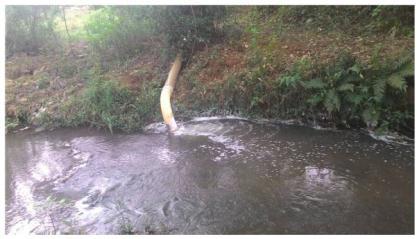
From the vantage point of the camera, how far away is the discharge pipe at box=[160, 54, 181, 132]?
8.66 m

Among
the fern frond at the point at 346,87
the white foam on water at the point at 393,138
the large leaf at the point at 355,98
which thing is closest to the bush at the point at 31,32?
the fern frond at the point at 346,87

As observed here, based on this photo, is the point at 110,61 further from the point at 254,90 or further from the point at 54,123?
the point at 254,90

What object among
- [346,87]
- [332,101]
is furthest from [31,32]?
[346,87]

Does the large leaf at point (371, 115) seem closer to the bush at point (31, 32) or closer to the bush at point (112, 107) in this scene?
the bush at point (112, 107)

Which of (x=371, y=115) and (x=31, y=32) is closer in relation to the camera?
(x=371, y=115)

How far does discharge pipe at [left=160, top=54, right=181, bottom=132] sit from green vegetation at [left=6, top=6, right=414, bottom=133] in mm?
198

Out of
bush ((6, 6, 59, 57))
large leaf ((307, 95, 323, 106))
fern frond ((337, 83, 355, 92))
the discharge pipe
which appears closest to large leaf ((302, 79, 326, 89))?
large leaf ((307, 95, 323, 106))

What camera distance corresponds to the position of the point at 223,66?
9.41 metres

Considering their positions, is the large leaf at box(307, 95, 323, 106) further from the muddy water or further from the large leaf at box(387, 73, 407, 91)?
the large leaf at box(387, 73, 407, 91)

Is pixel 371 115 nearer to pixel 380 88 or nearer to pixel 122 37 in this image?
pixel 380 88

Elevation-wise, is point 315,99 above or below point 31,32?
below

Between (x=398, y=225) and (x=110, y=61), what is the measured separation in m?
8.28

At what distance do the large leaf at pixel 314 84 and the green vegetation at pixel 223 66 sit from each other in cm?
2

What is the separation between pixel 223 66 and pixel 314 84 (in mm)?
2440
